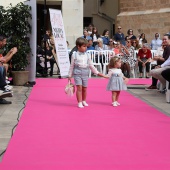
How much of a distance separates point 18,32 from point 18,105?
465 centimetres

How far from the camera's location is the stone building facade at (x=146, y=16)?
26.5 m

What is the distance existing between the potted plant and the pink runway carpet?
11.5ft

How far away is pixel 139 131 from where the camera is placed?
23.4ft

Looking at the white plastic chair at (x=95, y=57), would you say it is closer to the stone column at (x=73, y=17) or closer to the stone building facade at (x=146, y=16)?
the stone column at (x=73, y=17)

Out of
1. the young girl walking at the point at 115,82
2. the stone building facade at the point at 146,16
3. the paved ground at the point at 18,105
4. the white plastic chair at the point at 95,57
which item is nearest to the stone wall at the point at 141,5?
the stone building facade at the point at 146,16

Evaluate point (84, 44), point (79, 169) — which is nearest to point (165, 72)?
point (84, 44)

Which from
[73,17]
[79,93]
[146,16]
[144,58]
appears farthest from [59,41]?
[146,16]

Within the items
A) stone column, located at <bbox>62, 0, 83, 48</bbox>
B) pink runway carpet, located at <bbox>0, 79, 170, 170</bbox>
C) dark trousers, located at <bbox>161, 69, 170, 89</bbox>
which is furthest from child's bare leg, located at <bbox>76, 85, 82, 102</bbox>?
stone column, located at <bbox>62, 0, 83, 48</bbox>

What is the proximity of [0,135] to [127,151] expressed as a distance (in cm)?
184

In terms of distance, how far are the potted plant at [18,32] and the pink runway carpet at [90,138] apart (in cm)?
351

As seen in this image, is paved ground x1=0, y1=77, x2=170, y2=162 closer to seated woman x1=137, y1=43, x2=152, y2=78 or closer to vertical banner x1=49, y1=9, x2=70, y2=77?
vertical banner x1=49, y1=9, x2=70, y2=77

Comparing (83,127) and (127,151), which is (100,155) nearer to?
(127,151)

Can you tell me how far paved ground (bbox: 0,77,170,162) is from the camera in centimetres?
698

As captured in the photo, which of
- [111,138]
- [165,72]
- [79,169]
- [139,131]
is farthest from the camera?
[165,72]
